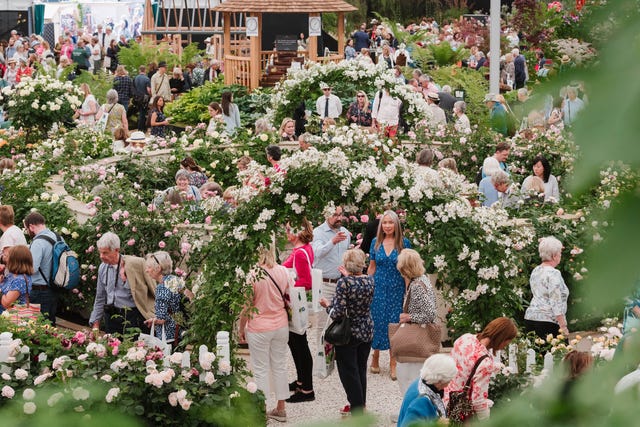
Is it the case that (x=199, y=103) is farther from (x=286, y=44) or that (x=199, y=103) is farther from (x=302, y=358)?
(x=302, y=358)

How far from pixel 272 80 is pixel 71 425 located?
2346cm

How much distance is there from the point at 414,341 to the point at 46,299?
11.0 feet

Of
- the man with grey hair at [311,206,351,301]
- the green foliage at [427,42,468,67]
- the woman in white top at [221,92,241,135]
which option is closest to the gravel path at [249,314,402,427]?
the man with grey hair at [311,206,351,301]

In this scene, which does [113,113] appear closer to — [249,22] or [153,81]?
[153,81]

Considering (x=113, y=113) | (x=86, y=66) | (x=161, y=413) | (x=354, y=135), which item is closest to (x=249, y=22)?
(x=86, y=66)

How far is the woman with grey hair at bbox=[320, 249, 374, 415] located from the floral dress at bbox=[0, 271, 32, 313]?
96.6 inches

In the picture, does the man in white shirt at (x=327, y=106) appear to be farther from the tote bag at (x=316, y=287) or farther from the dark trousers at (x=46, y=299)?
the tote bag at (x=316, y=287)

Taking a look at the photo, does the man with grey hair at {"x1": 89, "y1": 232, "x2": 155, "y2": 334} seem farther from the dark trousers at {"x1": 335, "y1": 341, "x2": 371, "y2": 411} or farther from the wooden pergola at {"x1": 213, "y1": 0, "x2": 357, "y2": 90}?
the wooden pergola at {"x1": 213, "y1": 0, "x2": 357, "y2": 90}

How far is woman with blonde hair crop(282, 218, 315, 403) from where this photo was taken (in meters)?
8.02

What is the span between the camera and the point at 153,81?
854 inches

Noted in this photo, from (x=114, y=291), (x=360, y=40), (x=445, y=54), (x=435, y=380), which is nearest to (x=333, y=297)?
(x=114, y=291)

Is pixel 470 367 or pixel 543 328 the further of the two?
pixel 543 328

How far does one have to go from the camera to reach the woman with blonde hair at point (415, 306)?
24.1ft

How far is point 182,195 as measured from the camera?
10.4 meters
